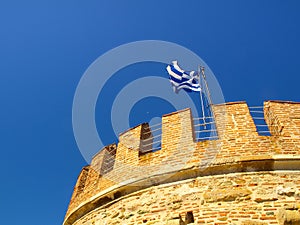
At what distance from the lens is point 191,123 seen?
661cm

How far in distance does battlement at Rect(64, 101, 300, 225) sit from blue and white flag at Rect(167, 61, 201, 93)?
2485 millimetres

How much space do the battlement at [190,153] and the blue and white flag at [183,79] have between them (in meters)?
2.49

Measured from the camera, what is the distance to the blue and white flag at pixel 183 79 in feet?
30.5

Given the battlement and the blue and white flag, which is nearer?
the battlement

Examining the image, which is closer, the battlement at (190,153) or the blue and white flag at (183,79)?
the battlement at (190,153)

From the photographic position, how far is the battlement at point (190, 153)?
219 inches

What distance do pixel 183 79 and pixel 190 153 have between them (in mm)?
3984

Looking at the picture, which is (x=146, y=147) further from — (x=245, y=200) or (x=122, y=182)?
(x=245, y=200)

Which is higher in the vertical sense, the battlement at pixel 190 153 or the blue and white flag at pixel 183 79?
the blue and white flag at pixel 183 79

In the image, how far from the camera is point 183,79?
31.2ft

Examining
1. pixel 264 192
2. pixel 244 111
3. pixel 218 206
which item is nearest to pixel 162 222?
pixel 218 206

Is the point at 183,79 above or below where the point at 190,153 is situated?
above

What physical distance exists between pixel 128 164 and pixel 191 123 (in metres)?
1.57

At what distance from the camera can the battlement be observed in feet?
18.2
